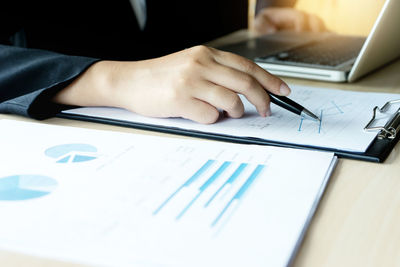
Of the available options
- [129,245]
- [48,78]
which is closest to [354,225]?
[129,245]

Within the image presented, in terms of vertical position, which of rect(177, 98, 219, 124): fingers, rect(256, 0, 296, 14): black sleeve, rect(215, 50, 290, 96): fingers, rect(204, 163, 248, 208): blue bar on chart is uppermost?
rect(256, 0, 296, 14): black sleeve

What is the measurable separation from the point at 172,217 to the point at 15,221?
12 centimetres

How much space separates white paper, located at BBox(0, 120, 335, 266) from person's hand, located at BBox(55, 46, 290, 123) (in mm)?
84

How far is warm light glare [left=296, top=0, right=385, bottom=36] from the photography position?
4.67 ft

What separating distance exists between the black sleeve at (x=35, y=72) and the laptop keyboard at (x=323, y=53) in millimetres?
394

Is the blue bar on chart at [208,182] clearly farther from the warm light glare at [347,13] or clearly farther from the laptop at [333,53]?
the warm light glare at [347,13]

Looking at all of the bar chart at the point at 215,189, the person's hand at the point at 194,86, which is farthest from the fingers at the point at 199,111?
the bar chart at the point at 215,189

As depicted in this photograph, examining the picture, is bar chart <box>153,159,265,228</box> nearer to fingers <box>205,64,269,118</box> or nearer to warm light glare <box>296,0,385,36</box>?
fingers <box>205,64,269,118</box>

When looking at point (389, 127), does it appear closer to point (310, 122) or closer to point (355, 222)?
point (310, 122)

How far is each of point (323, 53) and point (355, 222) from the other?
2.23 feet

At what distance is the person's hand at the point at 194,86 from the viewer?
0.65m

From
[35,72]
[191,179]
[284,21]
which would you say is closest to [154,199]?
[191,179]

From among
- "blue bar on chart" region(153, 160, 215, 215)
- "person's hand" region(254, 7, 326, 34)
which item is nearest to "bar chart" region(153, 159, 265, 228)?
"blue bar on chart" region(153, 160, 215, 215)

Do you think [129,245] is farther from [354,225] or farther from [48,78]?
[48,78]
